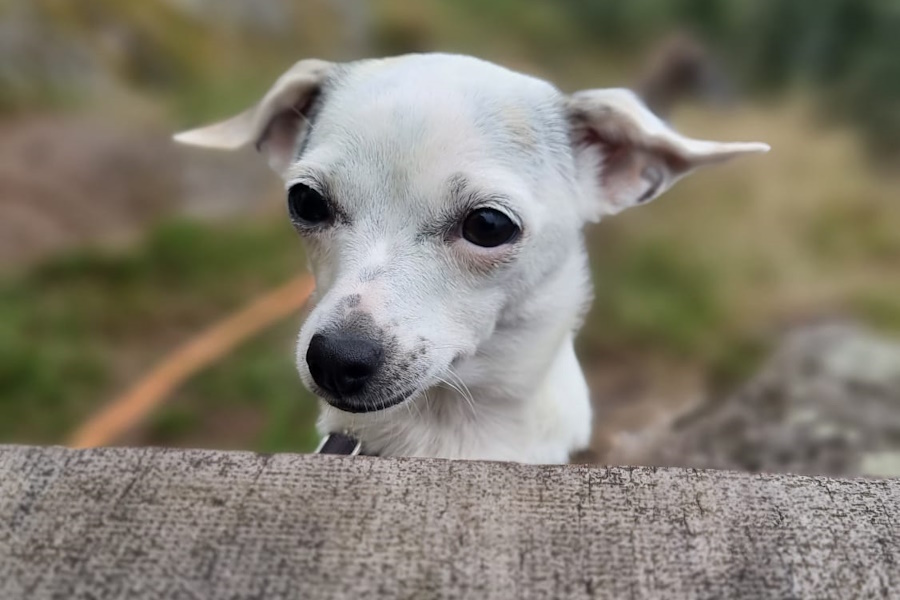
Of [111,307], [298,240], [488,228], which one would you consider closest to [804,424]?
[488,228]

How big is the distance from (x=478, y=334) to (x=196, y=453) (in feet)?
2.00

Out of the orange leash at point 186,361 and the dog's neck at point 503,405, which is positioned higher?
the dog's neck at point 503,405

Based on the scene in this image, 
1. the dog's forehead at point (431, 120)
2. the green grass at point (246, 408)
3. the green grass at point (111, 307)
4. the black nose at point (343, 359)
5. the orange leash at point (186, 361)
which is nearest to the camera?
the black nose at point (343, 359)

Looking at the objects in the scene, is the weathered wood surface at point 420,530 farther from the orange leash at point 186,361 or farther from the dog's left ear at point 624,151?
the orange leash at point 186,361

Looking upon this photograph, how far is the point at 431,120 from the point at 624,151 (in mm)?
501

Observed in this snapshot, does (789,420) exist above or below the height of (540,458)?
below

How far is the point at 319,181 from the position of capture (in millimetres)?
1398

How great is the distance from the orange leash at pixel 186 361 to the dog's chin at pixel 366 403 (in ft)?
5.81

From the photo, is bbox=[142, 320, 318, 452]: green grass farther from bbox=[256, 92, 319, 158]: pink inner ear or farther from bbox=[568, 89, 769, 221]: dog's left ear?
bbox=[568, 89, 769, 221]: dog's left ear

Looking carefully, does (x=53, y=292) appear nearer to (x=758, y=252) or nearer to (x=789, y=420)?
(x=789, y=420)

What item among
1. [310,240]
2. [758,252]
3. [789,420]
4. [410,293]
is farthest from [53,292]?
[758,252]

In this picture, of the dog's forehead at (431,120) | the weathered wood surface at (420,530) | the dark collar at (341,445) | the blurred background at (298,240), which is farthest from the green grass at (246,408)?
the weathered wood surface at (420,530)

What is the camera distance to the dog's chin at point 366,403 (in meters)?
1.33

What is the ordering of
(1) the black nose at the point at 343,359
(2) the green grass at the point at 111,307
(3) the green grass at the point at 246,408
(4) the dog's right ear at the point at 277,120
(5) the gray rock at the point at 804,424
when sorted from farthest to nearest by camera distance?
(2) the green grass at the point at 111,307, (3) the green grass at the point at 246,408, (5) the gray rock at the point at 804,424, (4) the dog's right ear at the point at 277,120, (1) the black nose at the point at 343,359
